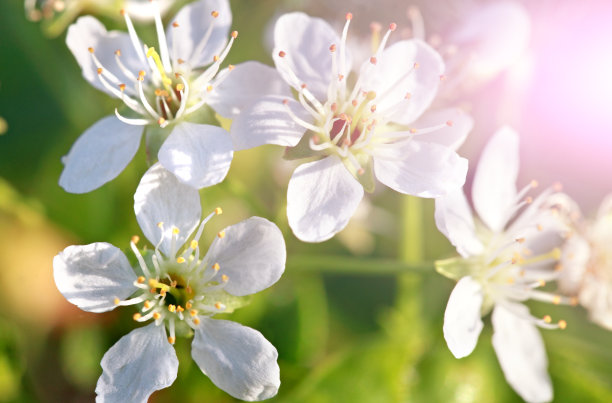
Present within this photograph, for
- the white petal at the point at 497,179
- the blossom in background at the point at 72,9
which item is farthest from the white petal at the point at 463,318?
the blossom in background at the point at 72,9

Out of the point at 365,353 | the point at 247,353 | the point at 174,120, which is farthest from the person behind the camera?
the point at 365,353

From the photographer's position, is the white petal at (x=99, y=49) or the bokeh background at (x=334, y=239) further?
the bokeh background at (x=334, y=239)

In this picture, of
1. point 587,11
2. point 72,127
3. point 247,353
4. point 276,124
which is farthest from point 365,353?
point 587,11

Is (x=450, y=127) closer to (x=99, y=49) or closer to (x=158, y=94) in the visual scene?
(x=158, y=94)

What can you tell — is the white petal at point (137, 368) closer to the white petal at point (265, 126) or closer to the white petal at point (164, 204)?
the white petal at point (164, 204)

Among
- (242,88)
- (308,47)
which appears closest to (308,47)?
(308,47)

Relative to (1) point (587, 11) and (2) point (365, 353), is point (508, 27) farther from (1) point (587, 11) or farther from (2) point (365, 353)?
(2) point (365, 353)
